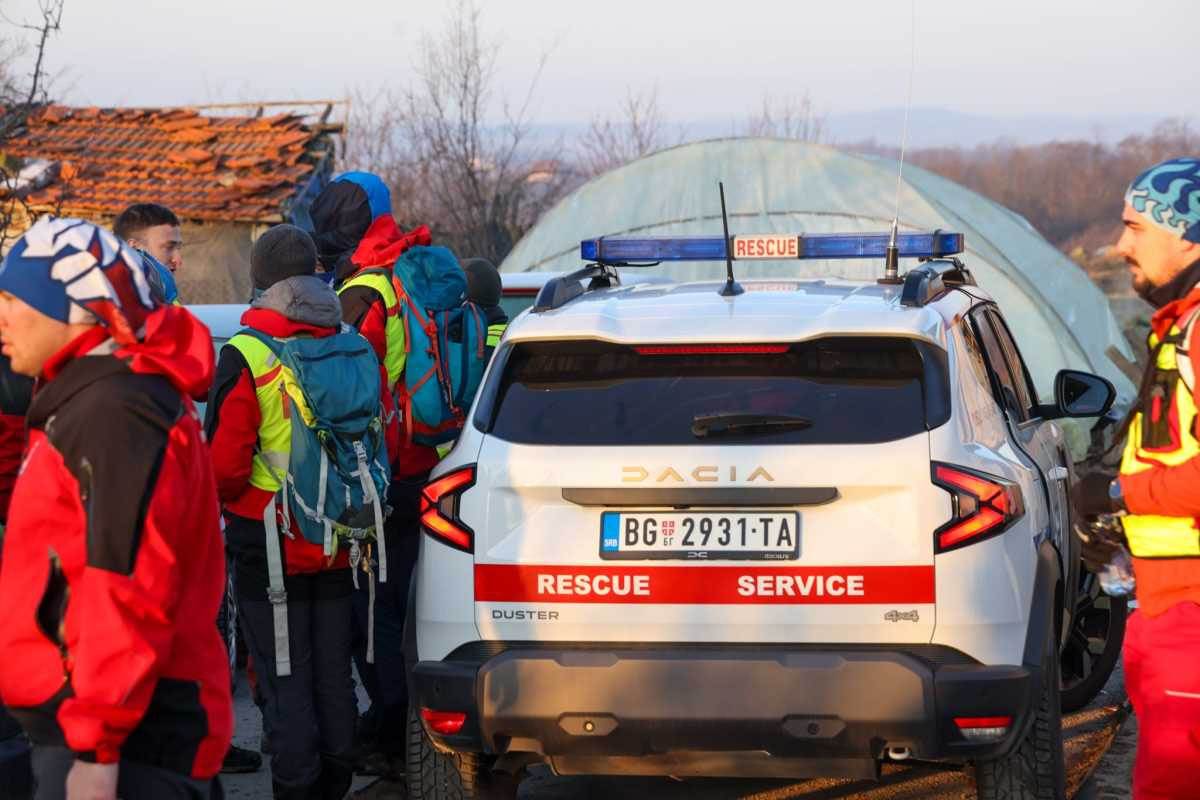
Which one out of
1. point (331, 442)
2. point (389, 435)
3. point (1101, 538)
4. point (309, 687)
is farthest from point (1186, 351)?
point (389, 435)

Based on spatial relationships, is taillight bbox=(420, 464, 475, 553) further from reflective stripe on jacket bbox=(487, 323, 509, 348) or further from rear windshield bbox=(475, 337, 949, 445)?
reflective stripe on jacket bbox=(487, 323, 509, 348)

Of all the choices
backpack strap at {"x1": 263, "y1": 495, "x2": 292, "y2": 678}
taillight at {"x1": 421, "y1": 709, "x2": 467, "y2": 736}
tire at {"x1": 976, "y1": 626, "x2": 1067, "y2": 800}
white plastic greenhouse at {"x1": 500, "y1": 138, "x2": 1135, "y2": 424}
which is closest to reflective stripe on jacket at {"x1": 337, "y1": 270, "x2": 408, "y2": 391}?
backpack strap at {"x1": 263, "y1": 495, "x2": 292, "y2": 678}

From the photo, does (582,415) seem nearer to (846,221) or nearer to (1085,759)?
(1085,759)

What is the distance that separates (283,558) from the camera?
16.7ft

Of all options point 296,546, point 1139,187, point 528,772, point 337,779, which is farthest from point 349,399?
point 1139,187

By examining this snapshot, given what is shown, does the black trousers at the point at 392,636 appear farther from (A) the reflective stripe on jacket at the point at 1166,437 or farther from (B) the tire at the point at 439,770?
(A) the reflective stripe on jacket at the point at 1166,437

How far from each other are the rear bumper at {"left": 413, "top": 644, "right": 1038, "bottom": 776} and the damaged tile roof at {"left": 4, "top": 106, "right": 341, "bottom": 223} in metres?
16.7

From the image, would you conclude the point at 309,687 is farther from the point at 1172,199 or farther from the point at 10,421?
the point at 1172,199

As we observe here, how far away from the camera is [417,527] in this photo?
20.7 ft

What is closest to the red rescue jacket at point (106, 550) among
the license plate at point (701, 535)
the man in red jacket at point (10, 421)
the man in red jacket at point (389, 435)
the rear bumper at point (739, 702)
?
the man in red jacket at point (10, 421)

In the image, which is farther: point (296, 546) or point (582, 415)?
point (296, 546)

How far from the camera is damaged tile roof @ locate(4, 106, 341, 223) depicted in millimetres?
21250

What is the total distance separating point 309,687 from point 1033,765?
2.11 metres

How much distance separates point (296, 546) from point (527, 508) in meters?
0.81
